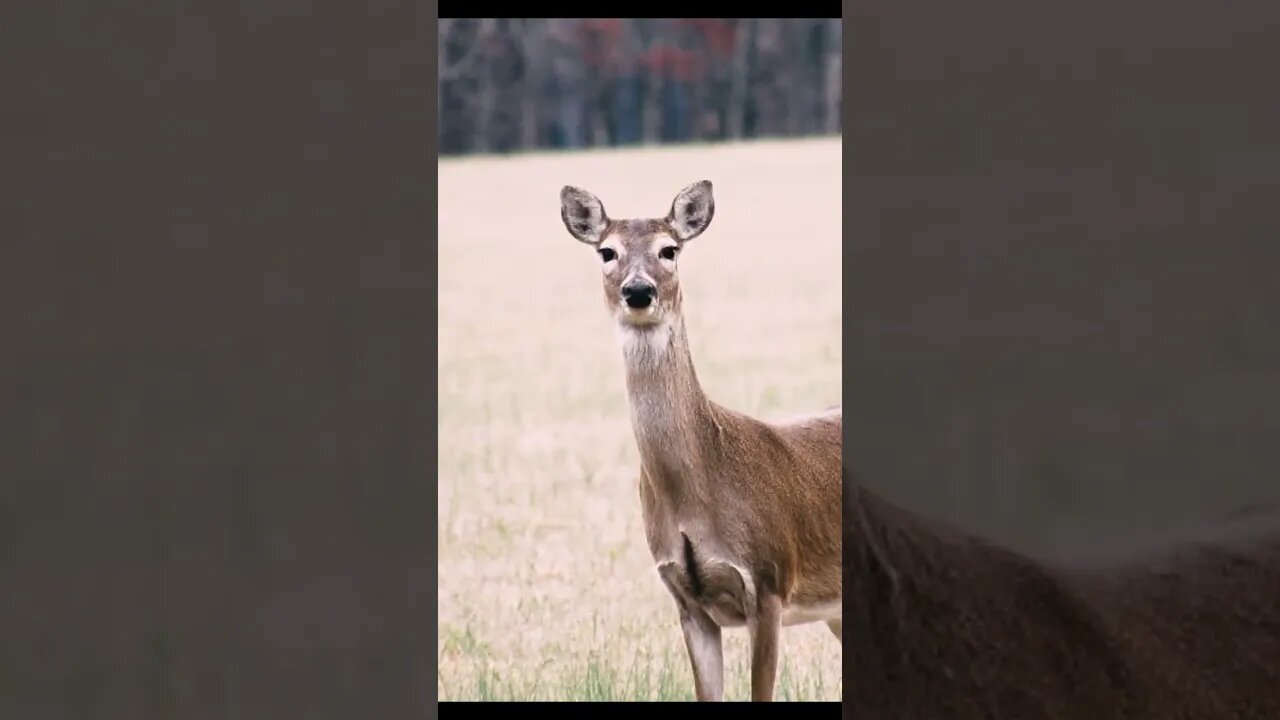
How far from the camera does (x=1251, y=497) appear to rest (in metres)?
2.17

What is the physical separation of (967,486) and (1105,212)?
0.39 metres

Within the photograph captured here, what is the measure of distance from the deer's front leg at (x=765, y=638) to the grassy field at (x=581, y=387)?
2.18 ft

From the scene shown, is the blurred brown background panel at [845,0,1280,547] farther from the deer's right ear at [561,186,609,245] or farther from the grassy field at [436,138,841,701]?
the grassy field at [436,138,841,701]

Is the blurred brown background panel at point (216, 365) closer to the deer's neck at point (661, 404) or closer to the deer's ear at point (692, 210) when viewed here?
the deer's neck at point (661, 404)

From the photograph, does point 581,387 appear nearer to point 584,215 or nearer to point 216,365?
point 584,215

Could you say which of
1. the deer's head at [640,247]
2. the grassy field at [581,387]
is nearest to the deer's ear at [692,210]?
the deer's head at [640,247]

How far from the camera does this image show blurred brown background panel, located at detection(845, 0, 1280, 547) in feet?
6.74

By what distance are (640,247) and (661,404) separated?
1.25 feet

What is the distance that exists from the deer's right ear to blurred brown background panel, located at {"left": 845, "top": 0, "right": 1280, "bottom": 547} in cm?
213

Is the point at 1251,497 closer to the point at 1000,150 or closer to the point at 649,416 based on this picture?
the point at 1000,150

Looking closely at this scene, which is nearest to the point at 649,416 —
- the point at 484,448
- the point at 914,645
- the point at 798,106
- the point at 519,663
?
the point at 519,663

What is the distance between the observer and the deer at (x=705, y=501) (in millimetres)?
3828

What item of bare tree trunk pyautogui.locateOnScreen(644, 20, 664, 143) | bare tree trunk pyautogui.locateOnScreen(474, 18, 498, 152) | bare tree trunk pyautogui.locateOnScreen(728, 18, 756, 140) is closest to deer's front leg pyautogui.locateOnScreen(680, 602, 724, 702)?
bare tree trunk pyautogui.locateOnScreen(474, 18, 498, 152)

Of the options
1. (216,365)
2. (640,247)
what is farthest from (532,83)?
(216,365)
